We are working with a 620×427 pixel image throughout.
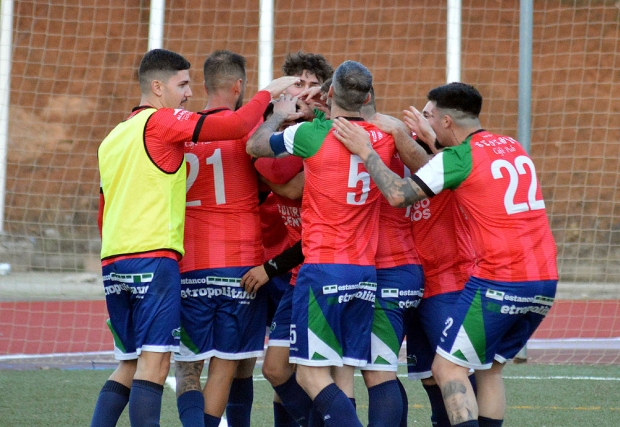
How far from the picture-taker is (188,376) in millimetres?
4586

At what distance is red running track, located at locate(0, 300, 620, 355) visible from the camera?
30.2 ft

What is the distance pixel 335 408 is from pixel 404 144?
4.64 ft

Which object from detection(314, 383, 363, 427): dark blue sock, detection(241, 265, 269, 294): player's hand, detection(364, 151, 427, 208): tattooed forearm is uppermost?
detection(364, 151, 427, 208): tattooed forearm

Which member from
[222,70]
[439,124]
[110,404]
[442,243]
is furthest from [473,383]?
[222,70]

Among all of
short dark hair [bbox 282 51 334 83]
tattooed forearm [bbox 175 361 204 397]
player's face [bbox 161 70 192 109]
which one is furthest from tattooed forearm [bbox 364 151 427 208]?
tattooed forearm [bbox 175 361 204 397]

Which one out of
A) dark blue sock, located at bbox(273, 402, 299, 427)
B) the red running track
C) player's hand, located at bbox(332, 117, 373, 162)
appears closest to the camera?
player's hand, located at bbox(332, 117, 373, 162)

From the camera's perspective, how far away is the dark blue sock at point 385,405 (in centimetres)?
439

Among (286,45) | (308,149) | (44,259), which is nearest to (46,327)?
(44,259)

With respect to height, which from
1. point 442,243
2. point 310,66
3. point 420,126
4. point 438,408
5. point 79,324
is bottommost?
point 79,324

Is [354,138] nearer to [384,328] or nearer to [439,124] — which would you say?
[439,124]

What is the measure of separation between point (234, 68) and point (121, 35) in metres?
8.05

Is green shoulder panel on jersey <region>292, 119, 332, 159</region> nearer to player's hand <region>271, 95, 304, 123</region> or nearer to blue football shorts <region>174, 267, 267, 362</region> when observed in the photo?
player's hand <region>271, 95, 304, 123</region>

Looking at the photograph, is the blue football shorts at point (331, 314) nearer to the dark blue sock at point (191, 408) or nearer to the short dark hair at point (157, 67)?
the dark blue sock at point (191, 408)

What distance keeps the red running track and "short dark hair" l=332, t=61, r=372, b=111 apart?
219 inches
